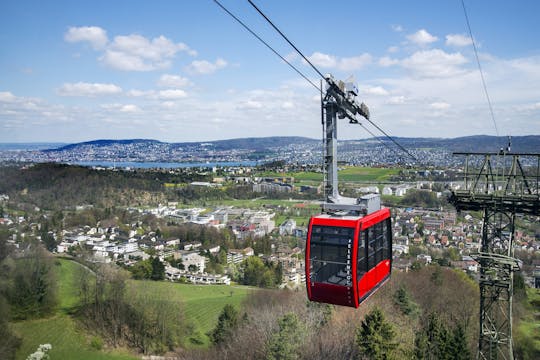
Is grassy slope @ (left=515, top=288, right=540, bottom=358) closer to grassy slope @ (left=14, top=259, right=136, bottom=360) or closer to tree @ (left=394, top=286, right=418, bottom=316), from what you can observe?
tree @ (left=394, top=286, right=418, bottom=316)

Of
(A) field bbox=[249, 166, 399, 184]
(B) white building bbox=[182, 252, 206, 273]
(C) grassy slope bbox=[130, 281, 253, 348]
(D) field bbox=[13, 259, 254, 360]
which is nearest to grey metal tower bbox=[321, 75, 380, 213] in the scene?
(D) field bbox=[13, 259, 254, 360]

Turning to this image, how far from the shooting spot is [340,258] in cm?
747

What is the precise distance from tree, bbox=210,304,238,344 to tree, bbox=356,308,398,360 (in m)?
7.59

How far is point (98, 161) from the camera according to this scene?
66.4 meters

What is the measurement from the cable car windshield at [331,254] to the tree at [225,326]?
52.6ft

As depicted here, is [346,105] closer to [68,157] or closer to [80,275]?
[80,275]

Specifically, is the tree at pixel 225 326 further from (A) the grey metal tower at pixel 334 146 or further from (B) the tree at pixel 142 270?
(B) the tree at pixel 142 270

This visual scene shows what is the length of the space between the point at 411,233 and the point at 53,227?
41.1 metres

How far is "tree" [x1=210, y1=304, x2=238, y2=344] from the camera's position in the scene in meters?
22.6

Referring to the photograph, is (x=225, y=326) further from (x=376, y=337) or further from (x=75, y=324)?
(x=75, y=324)

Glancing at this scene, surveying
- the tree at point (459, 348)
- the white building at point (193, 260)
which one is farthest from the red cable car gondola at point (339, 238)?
the white building at point (193, 260)

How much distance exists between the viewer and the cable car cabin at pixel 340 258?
741cm

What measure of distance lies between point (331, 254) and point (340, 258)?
17cm

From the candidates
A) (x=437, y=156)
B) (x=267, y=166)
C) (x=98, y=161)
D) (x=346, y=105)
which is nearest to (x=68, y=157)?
(x=98, y=161)
